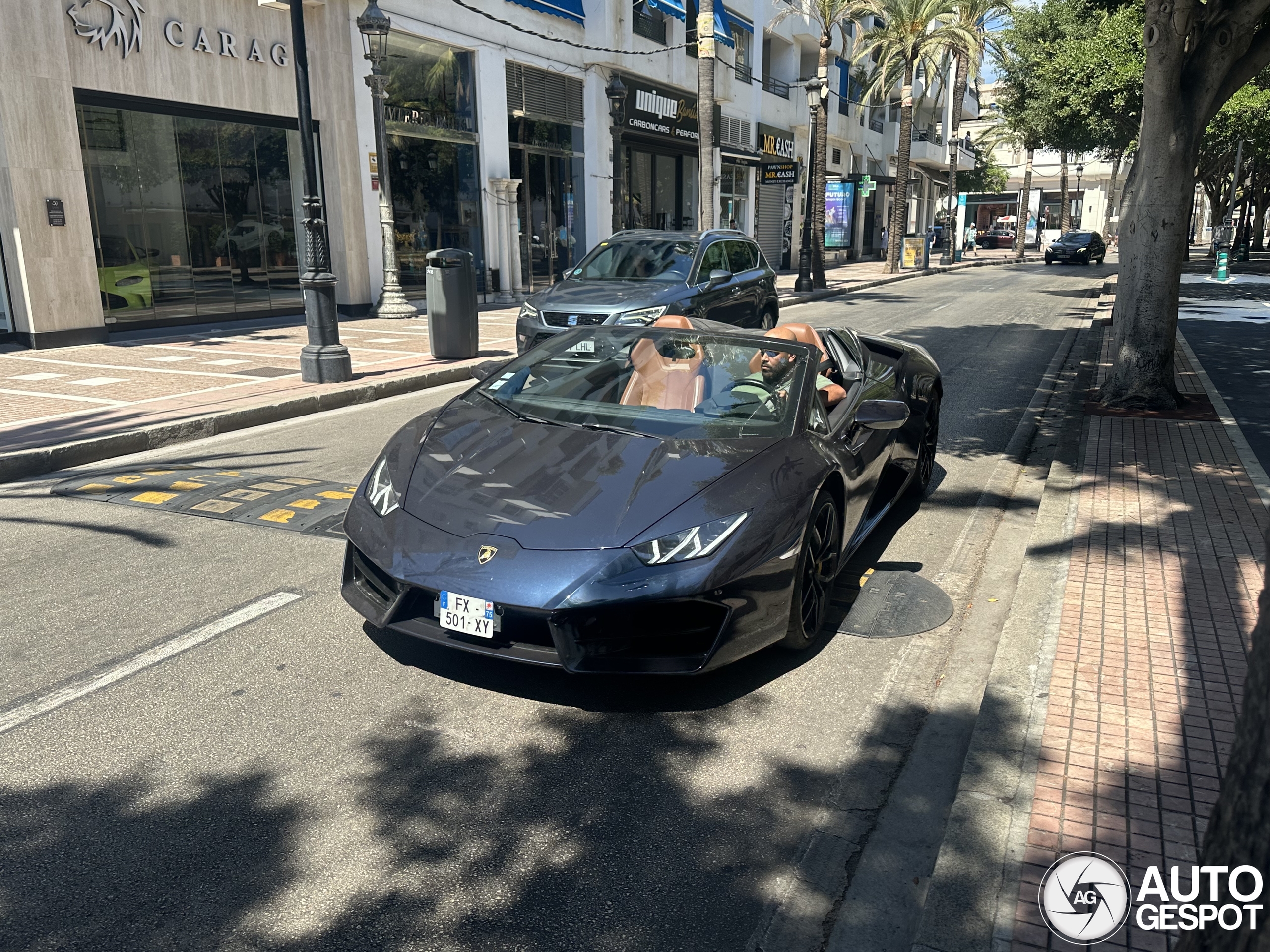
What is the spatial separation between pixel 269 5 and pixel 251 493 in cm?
1359

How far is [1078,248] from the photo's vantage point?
44156 millimetres

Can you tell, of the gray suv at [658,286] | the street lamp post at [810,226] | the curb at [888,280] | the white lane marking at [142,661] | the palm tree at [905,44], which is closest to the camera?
the white lane marking at [142,661]

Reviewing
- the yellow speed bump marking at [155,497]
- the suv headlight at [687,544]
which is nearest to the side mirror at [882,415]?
the suv headlight at [687,544]

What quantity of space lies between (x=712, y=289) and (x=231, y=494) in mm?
7653

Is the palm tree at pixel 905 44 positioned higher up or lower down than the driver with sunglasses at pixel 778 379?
higher up

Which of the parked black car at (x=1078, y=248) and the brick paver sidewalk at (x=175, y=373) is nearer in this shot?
the brick paver sidewalk at (x=175, y=373)

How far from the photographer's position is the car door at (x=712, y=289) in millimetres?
12727

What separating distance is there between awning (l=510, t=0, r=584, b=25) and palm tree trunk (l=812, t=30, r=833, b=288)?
8125 mm

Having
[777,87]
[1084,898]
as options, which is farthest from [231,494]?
[777,87]

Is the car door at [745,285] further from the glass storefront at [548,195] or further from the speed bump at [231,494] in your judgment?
the glass storefront at [548,195]

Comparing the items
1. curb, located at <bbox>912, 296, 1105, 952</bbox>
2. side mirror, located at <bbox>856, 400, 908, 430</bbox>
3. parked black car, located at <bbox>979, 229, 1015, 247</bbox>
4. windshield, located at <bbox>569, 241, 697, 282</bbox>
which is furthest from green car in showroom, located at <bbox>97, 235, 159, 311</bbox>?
parked black car, located at <bbox>979, 229, 1015, 247</bbox>

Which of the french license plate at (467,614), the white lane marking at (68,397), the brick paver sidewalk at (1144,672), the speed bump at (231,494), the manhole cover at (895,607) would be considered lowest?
the manhole cover at (895,607)

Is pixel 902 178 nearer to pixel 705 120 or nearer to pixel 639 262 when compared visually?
pixel 705 120

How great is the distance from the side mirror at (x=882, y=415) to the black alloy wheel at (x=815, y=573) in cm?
47
